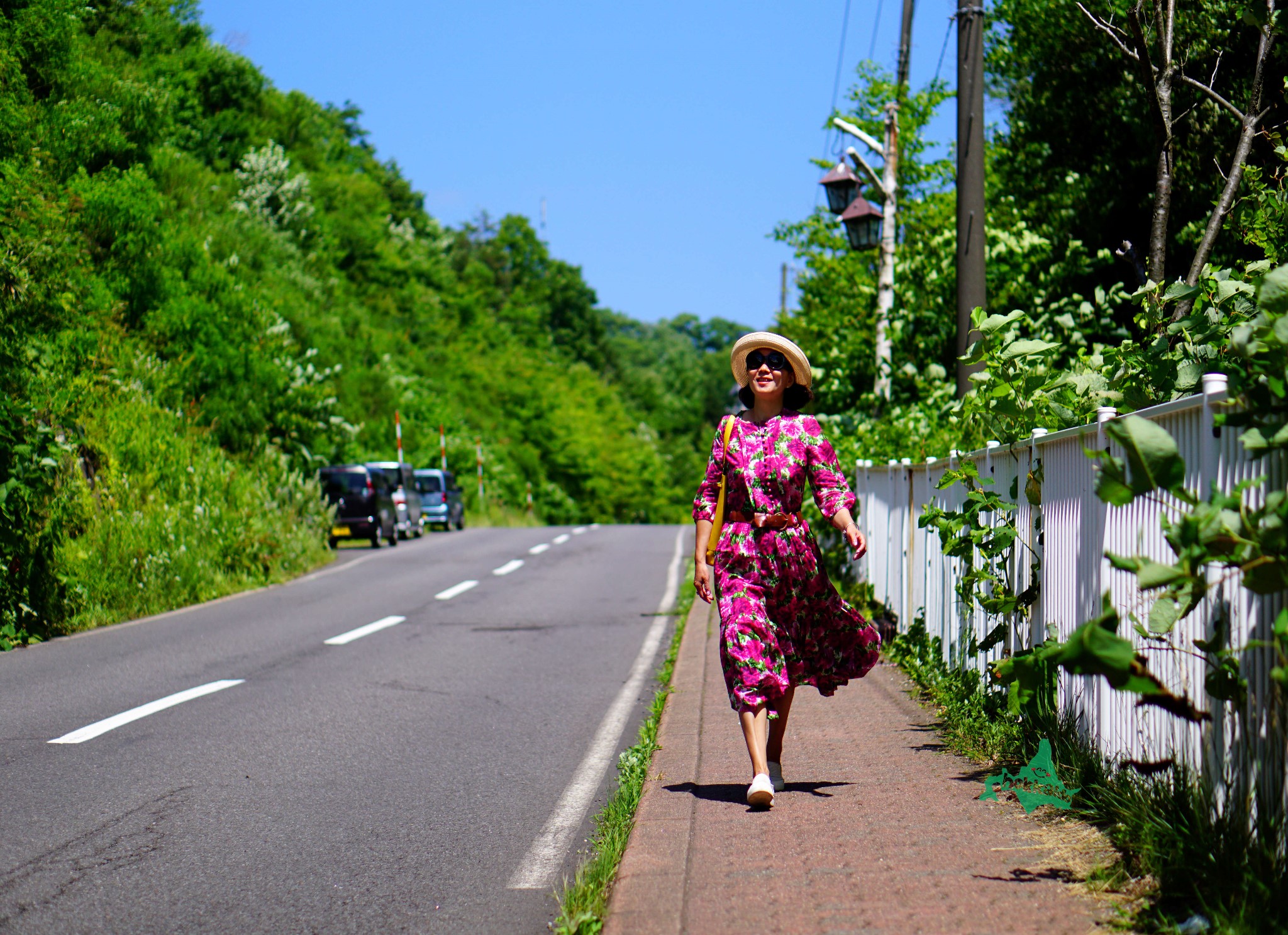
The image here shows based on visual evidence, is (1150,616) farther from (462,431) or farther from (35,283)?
(462,431)

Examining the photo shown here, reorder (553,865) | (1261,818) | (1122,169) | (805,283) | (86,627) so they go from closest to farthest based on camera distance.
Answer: (1261,818)
(553,865)
(86,627)
(1122,169)
(805,283)

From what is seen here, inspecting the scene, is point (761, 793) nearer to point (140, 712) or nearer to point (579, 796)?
point (579, 796)

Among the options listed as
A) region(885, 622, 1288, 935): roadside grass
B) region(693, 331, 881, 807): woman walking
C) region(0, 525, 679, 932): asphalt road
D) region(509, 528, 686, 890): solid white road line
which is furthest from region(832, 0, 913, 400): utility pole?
region(885, 622, 1288, 935): roadside grass

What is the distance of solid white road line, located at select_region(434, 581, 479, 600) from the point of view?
1636 centimetres

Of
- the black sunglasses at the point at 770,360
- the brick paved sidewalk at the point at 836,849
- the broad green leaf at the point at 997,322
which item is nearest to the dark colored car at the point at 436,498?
the brick paved sidewalk at the point at 836,849

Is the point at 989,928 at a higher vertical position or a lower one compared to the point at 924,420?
lower

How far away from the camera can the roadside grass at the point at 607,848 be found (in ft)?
12.3

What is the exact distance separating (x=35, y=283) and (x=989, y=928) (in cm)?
1104

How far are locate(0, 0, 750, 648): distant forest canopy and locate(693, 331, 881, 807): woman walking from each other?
7.90 metres

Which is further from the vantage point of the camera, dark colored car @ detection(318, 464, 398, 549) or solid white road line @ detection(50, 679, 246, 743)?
dark colored car @ detection(318, 464, 398, 549)

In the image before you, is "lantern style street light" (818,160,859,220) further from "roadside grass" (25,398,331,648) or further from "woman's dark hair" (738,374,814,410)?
"woman's dark hair" (738,374,814,410)

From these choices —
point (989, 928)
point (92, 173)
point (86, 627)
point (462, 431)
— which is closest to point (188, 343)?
point (92, 173)

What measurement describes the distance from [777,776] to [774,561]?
92 centimetres

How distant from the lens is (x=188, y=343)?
1022 inches
